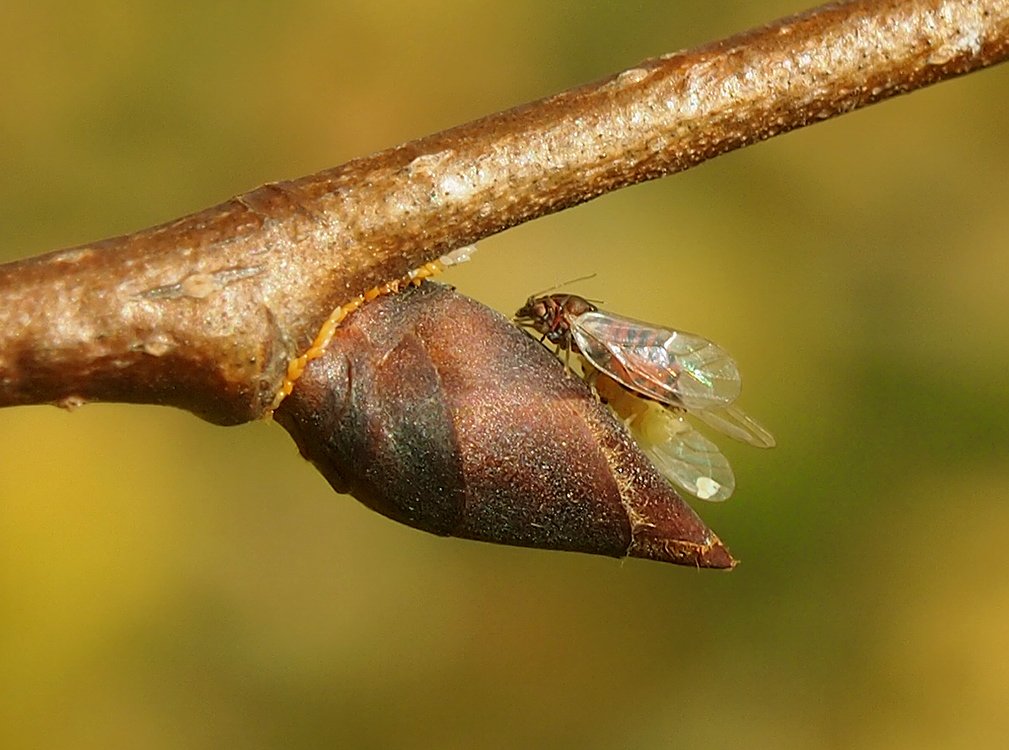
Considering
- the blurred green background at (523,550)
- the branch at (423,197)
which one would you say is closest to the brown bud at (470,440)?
the branch at (423,197)

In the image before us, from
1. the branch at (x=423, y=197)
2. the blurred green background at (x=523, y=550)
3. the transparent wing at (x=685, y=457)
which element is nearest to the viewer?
the branch at (x=423, y=197)

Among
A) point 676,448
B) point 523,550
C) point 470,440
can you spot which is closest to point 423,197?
point 470,440

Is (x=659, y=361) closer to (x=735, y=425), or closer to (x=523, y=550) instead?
(x=735, y=425)

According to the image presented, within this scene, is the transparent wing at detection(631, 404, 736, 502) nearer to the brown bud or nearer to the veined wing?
the veined wing

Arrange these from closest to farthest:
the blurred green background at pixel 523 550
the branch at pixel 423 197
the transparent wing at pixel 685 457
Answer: the branch at pixel 423 197 < the transparent wing at pixel 685 457 < the blurred green background at pixel 523 550

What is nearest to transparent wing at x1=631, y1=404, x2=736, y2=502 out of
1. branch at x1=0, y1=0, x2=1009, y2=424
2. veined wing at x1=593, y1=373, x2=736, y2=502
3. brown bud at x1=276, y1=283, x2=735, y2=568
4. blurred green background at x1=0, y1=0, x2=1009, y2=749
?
veined wing at x1=593, y1=373, x2=736, y2=502

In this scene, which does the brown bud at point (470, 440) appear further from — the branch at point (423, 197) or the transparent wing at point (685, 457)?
the transparent wing at point (685, 457)

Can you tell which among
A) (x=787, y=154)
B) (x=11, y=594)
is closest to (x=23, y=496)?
(x=11, y=594)

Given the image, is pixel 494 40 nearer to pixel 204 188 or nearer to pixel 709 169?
pixel 709 169
